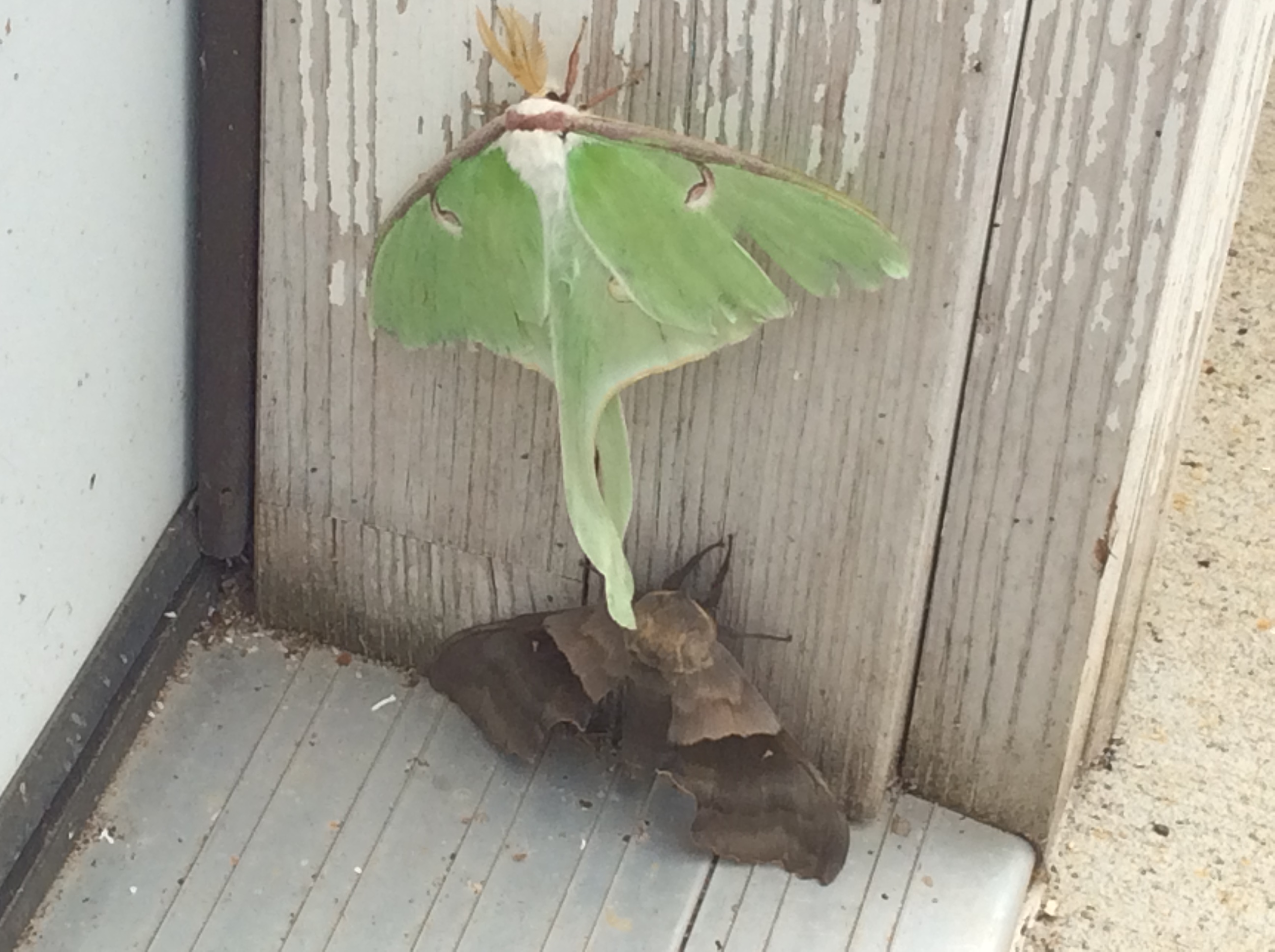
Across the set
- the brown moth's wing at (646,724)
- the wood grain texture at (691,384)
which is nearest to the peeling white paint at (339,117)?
the wood grain texture at (691,384)

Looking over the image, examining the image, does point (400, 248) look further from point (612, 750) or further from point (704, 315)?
point (612, 750)

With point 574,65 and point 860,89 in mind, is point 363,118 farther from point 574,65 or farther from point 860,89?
point 860,89

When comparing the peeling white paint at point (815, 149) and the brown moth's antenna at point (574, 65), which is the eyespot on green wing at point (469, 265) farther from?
the peeling white paint at point (815, 149)

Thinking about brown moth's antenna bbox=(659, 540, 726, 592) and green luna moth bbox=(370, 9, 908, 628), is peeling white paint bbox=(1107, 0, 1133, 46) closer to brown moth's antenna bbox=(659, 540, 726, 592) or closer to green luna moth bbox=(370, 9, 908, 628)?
green luna moth bbox=(370, 9, 908, 628)

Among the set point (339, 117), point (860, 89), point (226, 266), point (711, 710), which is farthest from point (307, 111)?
point (711, 710)

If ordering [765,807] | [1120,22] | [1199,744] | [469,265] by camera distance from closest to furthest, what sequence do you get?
1. [1120,22]
2. [469,265]
3. [765,807]
4. [1199,744]

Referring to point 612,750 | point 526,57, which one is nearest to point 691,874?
point 612,750
